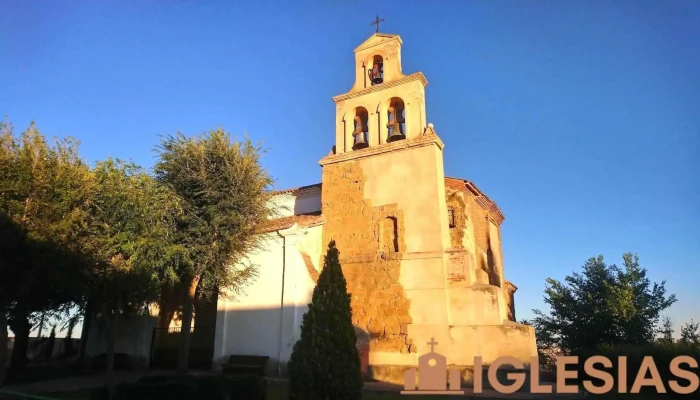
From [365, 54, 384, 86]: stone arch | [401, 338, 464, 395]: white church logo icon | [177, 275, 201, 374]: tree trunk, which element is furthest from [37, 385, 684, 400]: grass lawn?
[365, 54, 384, 86]: stone arch

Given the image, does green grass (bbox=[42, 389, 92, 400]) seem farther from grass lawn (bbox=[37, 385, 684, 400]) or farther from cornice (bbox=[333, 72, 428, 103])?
cornice (bbox=[333, 72, 428, 103])

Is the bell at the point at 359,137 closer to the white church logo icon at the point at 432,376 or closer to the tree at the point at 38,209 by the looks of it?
the white church logo icon at the point at 432,376

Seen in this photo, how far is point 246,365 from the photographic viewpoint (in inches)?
634

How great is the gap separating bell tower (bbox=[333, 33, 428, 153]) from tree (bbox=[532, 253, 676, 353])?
1297 centimetres

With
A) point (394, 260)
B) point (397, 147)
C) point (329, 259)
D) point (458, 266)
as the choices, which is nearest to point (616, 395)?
point (458, 266)

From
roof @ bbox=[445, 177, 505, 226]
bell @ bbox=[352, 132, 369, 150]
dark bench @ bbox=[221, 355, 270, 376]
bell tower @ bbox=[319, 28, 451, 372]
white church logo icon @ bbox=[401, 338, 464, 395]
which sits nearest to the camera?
white church logo icon @ bbox=[401, 338, 464, 395]

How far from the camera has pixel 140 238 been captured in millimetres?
13812

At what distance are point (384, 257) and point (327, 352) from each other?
9005 millimetres

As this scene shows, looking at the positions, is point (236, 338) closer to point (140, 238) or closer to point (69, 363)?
point (140, 238)

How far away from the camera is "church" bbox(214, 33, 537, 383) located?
15.6 metres

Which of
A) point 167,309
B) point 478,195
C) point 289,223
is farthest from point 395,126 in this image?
point 167,309

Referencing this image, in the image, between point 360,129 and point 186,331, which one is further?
point 360,129

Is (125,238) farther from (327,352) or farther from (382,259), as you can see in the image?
(382,259)

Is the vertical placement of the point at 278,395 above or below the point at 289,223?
below
